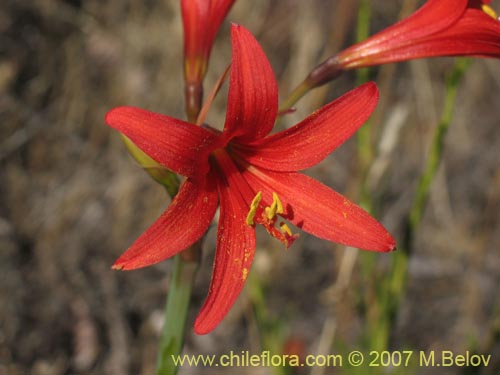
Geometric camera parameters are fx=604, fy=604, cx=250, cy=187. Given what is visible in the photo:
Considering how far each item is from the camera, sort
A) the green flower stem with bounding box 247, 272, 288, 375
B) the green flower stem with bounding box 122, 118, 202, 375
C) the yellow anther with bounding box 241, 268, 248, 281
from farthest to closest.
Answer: the green flower stem with bounding box 247, 272, 288, 375 < the green flower stem with bounding box 122, 118, 202, 375 < the yellow anther with bounding box 241, 268, 248, 281

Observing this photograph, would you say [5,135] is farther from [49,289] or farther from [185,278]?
[185,278]

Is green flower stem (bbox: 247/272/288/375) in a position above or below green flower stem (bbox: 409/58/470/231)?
below

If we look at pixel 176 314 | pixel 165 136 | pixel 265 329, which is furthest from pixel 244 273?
pixel 265 329

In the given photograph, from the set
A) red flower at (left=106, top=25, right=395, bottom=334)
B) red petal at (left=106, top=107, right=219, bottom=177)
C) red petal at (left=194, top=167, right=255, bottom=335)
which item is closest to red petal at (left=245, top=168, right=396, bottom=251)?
red flower at (left=106, top=25, right=395, bottom=334)

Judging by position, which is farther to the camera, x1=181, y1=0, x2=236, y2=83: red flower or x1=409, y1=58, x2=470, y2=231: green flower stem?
x1=409, y1=58, x2=470, y2=231: green flower stem

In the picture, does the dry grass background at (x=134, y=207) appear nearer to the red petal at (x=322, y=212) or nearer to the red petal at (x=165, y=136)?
the red petal at (x=322, y=212)

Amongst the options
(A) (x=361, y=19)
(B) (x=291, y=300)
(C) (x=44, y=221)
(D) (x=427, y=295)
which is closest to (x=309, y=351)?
(B) (x=291, y=300)

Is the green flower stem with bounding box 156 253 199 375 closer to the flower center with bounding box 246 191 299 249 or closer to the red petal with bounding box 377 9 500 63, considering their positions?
the flower center with bounding box 246 191 299 249

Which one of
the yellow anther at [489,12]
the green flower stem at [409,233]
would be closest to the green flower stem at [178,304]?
the green flower stem at [409,233]
